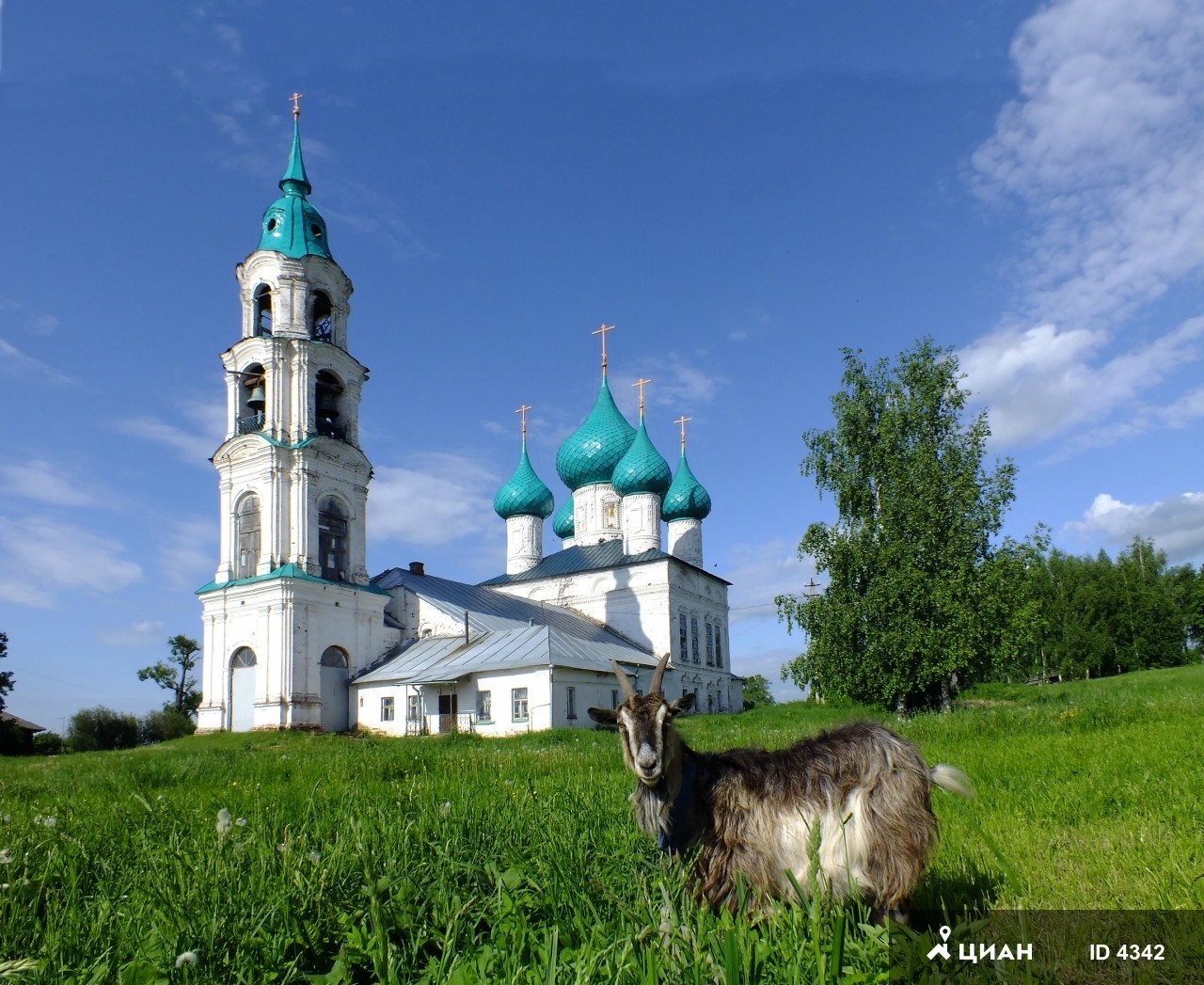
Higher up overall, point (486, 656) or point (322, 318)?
point (322, 318)

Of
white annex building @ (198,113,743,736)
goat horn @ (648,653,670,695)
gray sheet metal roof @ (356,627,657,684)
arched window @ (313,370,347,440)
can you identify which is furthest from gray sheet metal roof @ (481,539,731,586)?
goat horn @ (648,653,670,695)

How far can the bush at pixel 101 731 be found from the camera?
33781 mm

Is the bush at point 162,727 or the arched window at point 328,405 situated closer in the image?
the arched window at point 328,405

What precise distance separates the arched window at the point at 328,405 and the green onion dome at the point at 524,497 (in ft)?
55.1

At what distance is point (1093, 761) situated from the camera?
332 inches

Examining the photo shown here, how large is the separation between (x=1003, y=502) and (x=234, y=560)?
26093mm

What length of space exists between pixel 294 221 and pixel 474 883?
1357 inches

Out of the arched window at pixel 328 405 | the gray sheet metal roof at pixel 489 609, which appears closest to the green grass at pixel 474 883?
the arched window at pixel 328 405

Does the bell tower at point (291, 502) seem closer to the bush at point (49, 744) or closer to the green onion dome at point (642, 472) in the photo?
the bush at point (49, 744)

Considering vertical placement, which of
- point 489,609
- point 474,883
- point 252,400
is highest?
point 252,400

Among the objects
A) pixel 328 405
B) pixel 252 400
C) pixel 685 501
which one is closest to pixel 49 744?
pixel 252 400

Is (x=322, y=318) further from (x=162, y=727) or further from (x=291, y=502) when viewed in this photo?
(x=162, y=727)

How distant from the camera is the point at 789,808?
4.29 metres

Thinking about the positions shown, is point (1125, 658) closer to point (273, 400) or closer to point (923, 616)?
point (923, 616)
